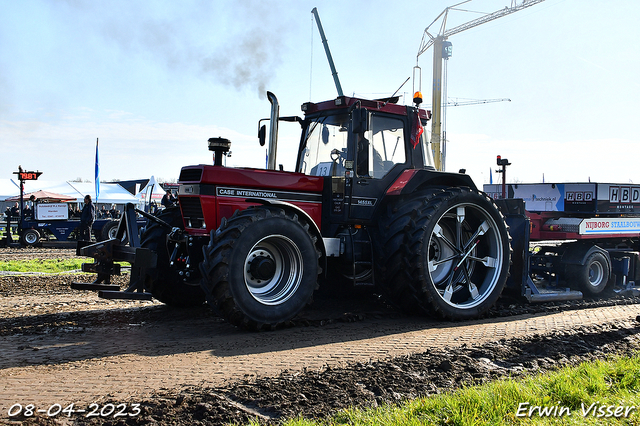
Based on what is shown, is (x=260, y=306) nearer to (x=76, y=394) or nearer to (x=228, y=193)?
(x=228, y=193)

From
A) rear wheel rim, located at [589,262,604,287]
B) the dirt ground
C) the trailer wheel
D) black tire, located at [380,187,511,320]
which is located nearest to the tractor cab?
black tire, located at [380,187,511,320]

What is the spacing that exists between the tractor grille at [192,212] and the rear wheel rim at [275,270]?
0.85 m

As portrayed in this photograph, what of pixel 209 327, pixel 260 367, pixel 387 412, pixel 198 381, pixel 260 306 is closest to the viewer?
pixel 387 412

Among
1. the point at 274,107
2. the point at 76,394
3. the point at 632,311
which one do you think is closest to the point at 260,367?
the point at 76,394

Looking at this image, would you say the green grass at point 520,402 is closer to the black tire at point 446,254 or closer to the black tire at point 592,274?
the black tire at point 446,254

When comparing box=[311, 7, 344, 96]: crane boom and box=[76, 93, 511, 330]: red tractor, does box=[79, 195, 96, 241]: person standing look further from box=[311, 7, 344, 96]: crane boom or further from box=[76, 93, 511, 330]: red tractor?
box=[76, 93, 511, 330]: red tractor

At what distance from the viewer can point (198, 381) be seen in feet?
14.0

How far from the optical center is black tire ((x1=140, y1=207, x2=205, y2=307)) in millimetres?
6969

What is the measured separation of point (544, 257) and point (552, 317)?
249 cm

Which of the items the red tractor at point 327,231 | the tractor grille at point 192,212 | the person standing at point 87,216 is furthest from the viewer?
the person standing at point 87,216

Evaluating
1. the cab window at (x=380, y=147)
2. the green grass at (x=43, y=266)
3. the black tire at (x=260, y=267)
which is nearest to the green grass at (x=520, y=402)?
the black tire at (x=260, y=267)

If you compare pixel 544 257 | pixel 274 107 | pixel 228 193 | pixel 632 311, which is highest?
pixel 274 107

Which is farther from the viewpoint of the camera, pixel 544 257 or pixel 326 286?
pixel 544 257

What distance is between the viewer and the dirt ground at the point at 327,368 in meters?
3.64
